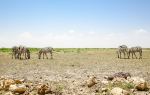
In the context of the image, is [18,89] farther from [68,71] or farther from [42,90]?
[68,71]

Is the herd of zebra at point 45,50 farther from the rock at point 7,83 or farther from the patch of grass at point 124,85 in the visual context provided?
the patch of grass at point 124,85

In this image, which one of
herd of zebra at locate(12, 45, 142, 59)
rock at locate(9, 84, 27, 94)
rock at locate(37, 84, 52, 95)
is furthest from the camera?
herd of zebra at locate(12, 45, 142, 59)

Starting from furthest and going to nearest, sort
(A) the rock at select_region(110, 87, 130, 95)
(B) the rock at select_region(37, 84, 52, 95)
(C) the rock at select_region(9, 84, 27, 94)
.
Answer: (C) the rock at select_region(9, 84, 27, 94), (B) the rock at select_region(37, 84, 52, 95), (A) the rock at select_region(110, 87, 130, 95)

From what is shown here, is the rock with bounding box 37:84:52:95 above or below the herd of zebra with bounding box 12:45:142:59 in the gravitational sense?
below

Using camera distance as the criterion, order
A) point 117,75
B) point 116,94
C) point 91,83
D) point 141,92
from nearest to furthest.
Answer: point 116,94 < point 141,92 < point 91,83 < point 117,75

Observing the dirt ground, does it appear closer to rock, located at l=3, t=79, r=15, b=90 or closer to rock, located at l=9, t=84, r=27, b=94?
rock, located at l=9, t=84, r=27, b=94

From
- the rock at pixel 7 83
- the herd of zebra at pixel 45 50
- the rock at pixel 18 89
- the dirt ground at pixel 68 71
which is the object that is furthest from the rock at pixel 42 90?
the herd of zebra at pixel 45 50

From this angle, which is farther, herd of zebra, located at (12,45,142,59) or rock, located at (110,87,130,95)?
herd of zebra, located at (12,45,142,59)

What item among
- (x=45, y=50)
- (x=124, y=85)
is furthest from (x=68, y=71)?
(x=45, y=50)

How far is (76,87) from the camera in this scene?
A: 45.1ft

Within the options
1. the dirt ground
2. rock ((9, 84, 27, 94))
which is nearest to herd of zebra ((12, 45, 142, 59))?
the dirt ground

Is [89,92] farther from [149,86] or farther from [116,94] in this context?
[149,86]

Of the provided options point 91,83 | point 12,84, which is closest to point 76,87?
point 91,83

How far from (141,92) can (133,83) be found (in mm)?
677
